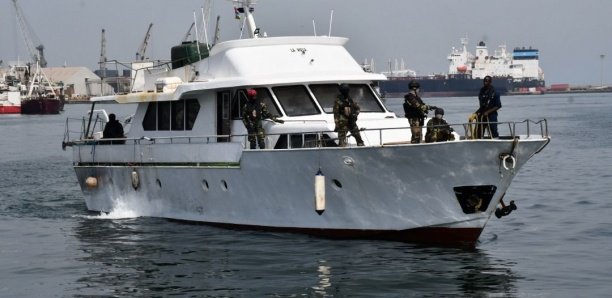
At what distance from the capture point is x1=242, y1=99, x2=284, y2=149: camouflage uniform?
20.5 metres

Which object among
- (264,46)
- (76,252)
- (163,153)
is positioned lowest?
(76,252)

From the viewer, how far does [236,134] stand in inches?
854

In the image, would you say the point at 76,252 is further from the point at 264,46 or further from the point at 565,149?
the point at 565,149

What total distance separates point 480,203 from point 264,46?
647 centimetres

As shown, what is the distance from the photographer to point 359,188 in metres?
19.1

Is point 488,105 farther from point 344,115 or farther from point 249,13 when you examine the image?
point 249,13

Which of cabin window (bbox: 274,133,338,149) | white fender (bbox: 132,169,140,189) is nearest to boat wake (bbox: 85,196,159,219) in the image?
white fender (bbox: 132,169,140,189)

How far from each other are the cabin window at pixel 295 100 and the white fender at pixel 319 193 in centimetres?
249

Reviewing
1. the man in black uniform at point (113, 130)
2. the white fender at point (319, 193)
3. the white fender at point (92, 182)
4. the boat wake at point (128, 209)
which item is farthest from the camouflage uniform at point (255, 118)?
the white fender at point (92, 182)

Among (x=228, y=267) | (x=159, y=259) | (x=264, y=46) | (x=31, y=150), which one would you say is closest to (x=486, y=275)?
(x=228, y=267)

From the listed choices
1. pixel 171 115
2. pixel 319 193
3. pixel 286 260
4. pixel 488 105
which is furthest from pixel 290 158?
pixel 171 115

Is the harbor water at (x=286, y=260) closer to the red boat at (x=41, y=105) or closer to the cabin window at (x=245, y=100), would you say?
the cabin window at (x=245, y=100)

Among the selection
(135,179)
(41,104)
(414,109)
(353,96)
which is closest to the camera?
(414,109)

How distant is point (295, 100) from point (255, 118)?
1246 mm
